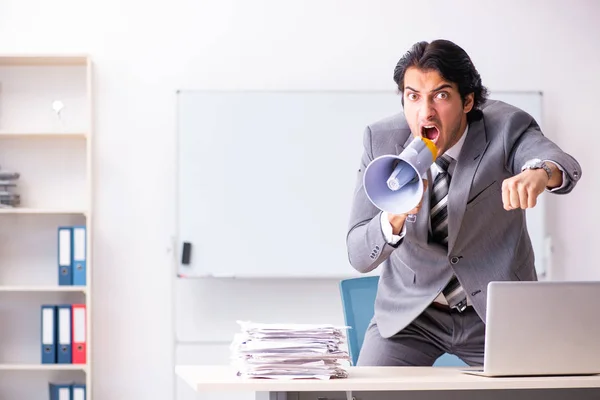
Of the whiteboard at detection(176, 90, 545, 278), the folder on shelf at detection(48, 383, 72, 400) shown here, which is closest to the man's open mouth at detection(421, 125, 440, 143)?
the whiteboard at detection(176, 90, 545, 278)

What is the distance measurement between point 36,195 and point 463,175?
2959 millimetres

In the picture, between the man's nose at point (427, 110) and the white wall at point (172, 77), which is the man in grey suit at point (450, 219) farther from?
the white wall at point (172, 77)

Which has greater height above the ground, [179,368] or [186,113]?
[186,113]

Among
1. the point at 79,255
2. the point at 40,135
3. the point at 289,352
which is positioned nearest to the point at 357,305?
the point at 289,352

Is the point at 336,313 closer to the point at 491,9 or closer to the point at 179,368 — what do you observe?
the point at 491,9

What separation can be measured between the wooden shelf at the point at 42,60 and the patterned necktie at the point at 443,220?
264 cm

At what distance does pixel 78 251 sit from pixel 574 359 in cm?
311

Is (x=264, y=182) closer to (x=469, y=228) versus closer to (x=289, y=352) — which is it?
(x=469, y=228)

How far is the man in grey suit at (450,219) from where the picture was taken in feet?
7.50

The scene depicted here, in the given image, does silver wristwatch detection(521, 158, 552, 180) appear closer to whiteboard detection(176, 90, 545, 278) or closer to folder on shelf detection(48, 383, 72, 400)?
whiteboard detection(176, 90, 545, 278)

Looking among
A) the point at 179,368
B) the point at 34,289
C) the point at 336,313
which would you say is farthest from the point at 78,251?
the point at 179,368

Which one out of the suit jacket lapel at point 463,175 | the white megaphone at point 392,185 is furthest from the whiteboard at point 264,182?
the white megaphone at point 392,185

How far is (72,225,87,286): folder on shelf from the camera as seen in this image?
4.47m

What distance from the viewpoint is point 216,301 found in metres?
4.68
